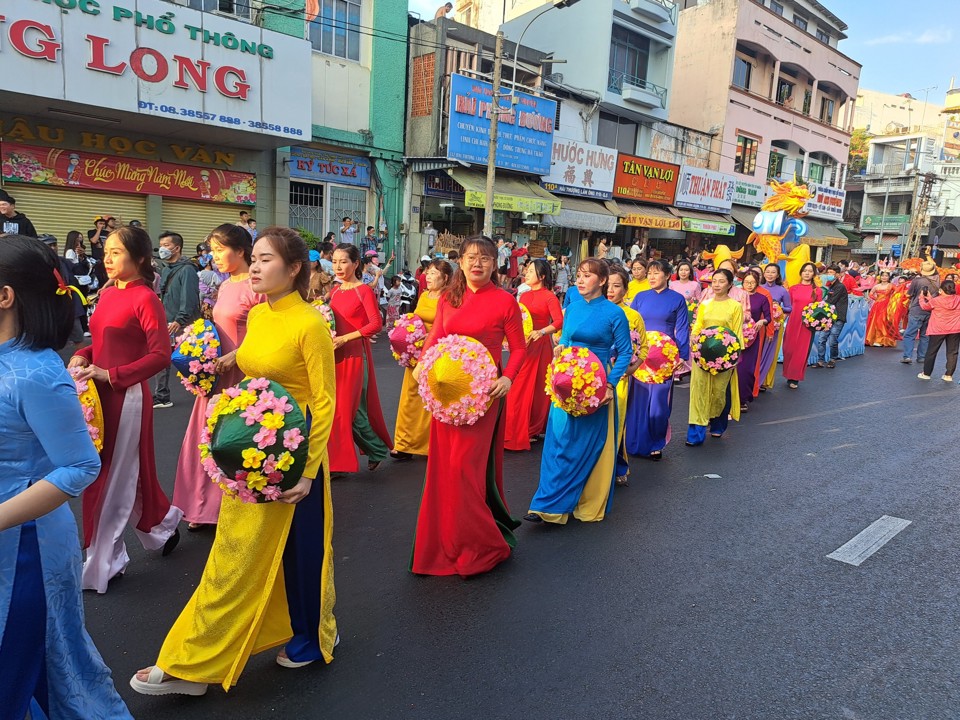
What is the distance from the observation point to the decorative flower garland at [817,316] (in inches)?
459

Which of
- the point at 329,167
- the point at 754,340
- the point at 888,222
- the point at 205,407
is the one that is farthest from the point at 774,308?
the point at 888,222

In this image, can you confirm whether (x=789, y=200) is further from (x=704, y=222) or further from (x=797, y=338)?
(x=704, y=222)

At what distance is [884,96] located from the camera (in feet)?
228

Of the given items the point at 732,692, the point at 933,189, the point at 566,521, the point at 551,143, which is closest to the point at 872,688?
the point at 732,692

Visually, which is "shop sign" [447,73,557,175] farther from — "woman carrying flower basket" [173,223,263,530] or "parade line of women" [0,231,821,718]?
"woman carrying flower basket" [173,223,263,530]

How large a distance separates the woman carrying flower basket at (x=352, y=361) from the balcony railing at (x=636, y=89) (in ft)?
72.9

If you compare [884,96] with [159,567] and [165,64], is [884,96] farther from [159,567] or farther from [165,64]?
[159,567]

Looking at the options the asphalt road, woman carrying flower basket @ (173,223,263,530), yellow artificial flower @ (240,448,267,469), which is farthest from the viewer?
woman carrying flower basket @ (173,223,263,530)

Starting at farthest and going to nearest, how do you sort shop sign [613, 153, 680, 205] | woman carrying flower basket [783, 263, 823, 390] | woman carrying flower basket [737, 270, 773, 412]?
1. shop sign [613, 153, 680, 205]
2. woman carrying flower basket [783, 263, 823, 390]
3. woman carrying flower basket [737, 270, 773, 412]

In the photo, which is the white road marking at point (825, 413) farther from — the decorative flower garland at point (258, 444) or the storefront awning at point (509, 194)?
the storefront awning at point (509, 194)

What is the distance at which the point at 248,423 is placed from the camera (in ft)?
8.82

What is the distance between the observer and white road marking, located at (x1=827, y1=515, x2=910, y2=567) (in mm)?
4730

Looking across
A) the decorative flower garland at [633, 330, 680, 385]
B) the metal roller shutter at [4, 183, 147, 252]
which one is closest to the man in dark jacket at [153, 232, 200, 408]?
the decorative flower garland at [633, 330, 680, 385]

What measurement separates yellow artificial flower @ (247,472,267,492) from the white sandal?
2.86 feet
